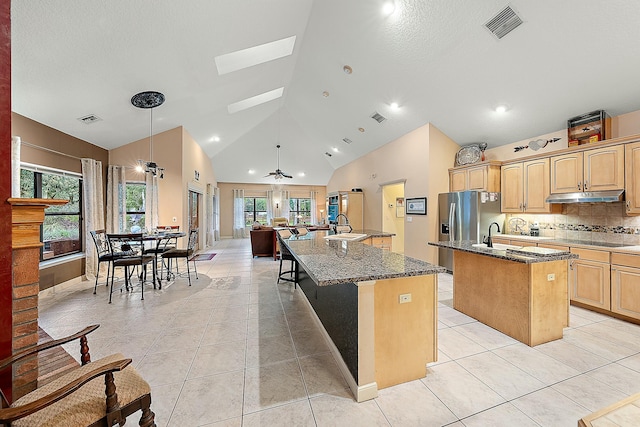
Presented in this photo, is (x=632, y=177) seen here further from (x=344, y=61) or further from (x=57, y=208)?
(x=57, y=208)

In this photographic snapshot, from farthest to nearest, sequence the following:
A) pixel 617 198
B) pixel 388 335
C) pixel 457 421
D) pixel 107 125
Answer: pixel 107 125, pixel 617 198, pixel 388 335, pixel 457 421

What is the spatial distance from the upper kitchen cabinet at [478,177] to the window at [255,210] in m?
8.71

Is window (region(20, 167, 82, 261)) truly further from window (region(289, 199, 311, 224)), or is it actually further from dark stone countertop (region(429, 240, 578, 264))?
window (region(289, 199, 311, 224))

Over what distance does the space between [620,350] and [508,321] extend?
871 mm

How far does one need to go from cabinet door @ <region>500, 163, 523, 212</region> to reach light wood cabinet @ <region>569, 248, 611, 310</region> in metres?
1.12

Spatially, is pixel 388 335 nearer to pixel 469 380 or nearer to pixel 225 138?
pixel 469 380

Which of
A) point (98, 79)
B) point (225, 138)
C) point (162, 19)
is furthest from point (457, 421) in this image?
point (225, 138)

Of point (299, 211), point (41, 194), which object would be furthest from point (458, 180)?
point (299, 211)

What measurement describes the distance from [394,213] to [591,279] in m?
4.49

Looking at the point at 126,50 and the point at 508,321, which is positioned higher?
the point at 126,50

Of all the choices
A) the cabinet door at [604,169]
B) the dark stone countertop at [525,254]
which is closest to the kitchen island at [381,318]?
the dark stone countertop at [525,254]

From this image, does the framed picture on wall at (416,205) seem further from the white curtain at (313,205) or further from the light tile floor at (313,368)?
the white curtain at (313,205)

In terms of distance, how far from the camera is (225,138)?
7.89 meters

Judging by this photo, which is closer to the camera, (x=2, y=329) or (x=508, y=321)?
(x=2, y=329)
